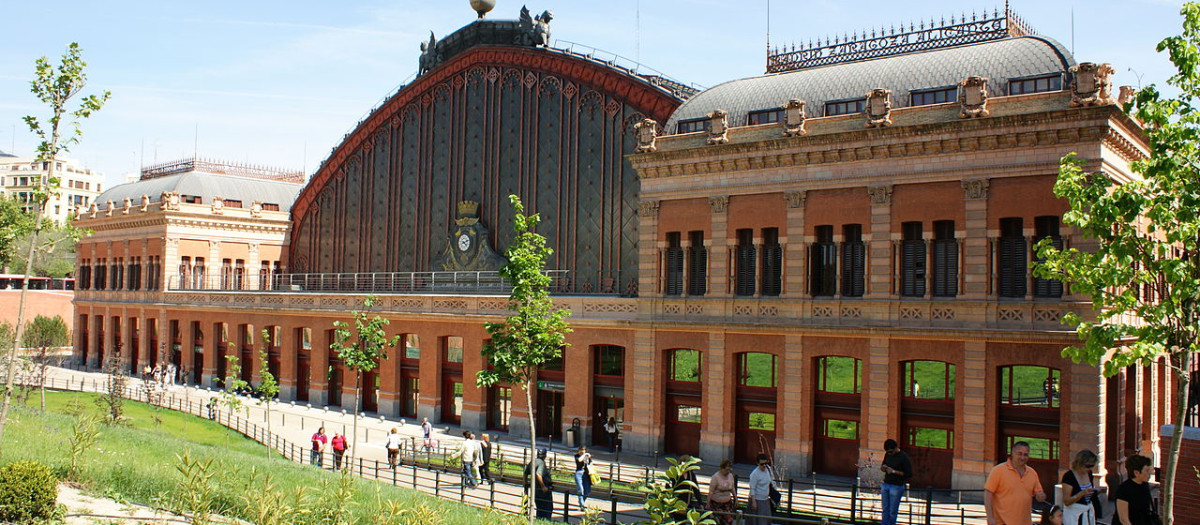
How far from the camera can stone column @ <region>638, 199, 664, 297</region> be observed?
38.1 meters

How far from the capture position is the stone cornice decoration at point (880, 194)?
32.4 m

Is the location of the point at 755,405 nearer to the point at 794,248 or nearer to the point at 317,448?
the point at 794,248

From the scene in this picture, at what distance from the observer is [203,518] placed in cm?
1477

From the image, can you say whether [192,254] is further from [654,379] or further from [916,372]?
[916,372]

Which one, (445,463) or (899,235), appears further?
(445,463)

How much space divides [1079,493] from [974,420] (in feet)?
48.6

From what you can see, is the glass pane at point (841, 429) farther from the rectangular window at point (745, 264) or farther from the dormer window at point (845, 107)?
the dormer window at point (845, 107)

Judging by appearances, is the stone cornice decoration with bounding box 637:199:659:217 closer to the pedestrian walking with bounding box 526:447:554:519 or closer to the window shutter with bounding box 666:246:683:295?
the window shutter with bounding box 666:246:683:295

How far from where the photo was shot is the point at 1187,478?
2062 centimetres

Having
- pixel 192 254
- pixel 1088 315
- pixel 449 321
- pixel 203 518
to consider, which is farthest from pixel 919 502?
pixel 192 254

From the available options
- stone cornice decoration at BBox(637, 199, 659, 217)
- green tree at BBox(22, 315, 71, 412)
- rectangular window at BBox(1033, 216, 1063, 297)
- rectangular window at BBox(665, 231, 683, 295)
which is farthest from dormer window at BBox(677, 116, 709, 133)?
green tree at BBox(22, 315, 71, 412)

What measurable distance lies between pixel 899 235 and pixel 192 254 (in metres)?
53.2

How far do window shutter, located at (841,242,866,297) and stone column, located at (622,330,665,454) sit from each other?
7959 millimetres

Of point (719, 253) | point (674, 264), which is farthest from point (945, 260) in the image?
point (674, 264)
